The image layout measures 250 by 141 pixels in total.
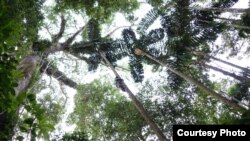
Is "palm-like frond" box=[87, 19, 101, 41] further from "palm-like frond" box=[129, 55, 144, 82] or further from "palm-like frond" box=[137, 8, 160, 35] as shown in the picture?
"palm-like frond" box=[129, 55, 144, 82]

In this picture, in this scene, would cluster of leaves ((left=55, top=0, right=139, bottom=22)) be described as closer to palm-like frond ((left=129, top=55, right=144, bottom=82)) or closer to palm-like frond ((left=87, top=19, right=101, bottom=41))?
palm-like frond ((left=87, top=19, right=101, bottom=41))

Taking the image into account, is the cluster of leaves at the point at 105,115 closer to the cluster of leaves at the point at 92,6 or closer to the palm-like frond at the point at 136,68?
the palm-like frond at the point at 136,68

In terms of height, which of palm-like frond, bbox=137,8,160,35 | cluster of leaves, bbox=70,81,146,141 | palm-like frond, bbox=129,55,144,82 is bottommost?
cluster of leaves, bbox=70,81,146,141

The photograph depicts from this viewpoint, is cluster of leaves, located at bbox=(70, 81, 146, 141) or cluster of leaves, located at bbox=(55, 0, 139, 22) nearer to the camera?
cluster of leaves, located at bbox=(55, 0, 139, 22)

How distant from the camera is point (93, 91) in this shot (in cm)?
1061

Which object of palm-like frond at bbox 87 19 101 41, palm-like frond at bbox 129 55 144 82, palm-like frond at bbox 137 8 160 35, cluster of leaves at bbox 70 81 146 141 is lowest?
cluster of leaves at bbox 70 81 146 141

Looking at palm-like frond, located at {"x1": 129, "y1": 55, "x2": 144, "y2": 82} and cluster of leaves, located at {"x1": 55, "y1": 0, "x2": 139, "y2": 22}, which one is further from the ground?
cluster of leaves, located at {"x1": 55, "y1": 0, "x2": 139, "y2": 22}

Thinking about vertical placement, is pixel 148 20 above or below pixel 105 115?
above

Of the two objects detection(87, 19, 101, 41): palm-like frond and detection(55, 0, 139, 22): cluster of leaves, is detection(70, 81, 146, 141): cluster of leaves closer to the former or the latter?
detection(87, 19, 101, 41): palm-like frond

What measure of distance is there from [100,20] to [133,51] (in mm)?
1796

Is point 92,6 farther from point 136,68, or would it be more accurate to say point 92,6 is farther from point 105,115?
point 105,115

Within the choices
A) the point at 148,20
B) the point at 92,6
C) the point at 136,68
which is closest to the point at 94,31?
the point at 92,6

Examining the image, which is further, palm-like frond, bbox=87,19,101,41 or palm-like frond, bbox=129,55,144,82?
palm-like frond, bbox=87,19,101,41

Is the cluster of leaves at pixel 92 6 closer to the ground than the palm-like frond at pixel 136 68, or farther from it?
farther from it
